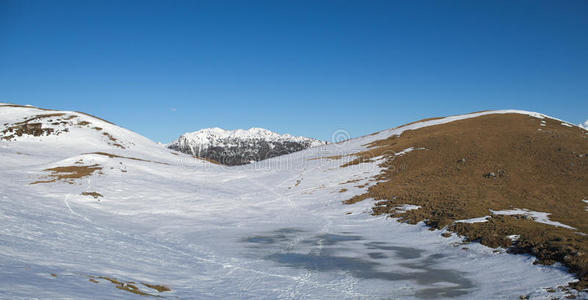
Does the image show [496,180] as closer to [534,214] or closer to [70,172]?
[534,214]

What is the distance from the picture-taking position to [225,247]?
2258cm

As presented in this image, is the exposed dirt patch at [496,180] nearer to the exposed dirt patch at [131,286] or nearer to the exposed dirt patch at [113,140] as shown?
the exposed dirt patch at [131,286]

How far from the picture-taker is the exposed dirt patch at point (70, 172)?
4281 centimetres

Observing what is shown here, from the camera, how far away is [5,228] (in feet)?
62.7

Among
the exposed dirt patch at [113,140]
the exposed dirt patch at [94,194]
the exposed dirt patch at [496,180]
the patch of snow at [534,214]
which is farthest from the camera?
the exposed dirt patch at [113,140]

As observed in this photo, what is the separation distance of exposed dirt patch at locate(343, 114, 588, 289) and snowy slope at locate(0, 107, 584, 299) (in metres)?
2.27

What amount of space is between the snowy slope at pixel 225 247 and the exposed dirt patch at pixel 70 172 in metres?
1.26

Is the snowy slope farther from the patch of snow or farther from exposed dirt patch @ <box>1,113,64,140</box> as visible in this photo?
exposed dirt patch @ <box>1,113,64,140</box>

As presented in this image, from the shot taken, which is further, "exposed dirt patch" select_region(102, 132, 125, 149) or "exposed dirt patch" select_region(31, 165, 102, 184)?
"exposed dirt patch" select_region(102, 132, 125, 149)

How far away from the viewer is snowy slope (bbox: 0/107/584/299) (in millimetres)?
13789

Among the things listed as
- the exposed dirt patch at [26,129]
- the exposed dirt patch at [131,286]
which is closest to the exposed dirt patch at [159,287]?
the exposed dirt patch at [131,286]

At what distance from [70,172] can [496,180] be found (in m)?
58.9

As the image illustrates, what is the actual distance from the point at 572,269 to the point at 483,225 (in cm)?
909

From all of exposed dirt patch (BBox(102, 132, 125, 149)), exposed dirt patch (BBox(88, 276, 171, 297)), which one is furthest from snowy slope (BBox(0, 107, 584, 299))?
exposed dirt patch (BBox(102, 132, 125, 149))
